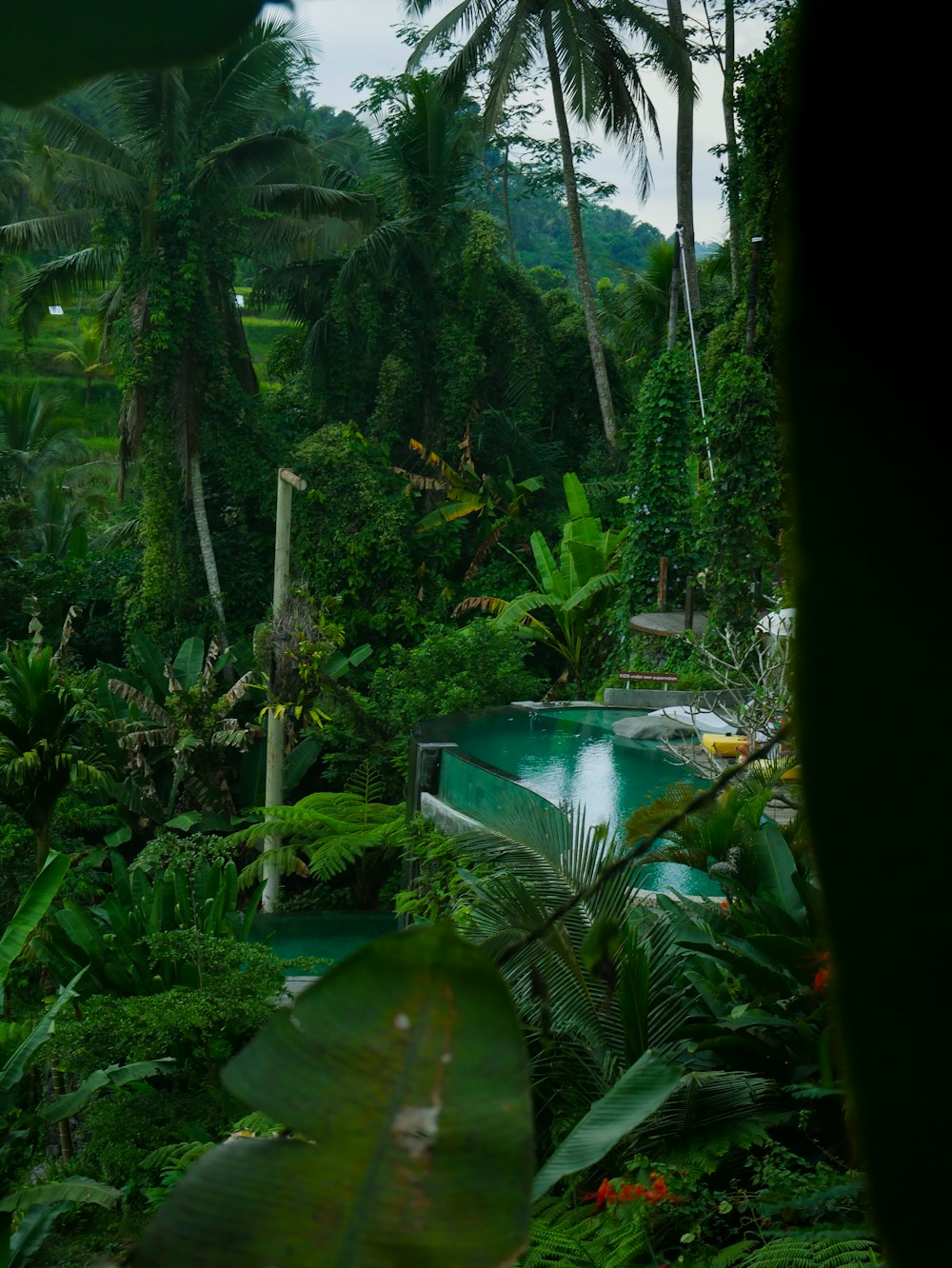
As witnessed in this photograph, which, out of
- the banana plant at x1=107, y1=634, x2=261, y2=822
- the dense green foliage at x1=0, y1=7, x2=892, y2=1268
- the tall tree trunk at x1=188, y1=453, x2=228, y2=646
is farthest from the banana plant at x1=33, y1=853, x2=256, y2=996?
the tall tree trunk at x1=188, y1=453, x2=228, y2=646

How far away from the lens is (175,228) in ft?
41.0

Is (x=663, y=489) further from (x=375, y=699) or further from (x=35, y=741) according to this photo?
(x=35, y=741)

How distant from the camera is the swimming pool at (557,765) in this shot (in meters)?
5.65

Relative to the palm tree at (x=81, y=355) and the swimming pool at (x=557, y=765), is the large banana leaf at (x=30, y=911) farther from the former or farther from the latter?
the palm tree at (x=81, y=355)

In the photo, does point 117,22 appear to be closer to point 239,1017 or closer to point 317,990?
point 317,990

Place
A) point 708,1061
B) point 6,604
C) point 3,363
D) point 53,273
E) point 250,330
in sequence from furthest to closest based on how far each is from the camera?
point 250,330 → point 3,363 → point 53,273 → point 6,604 → point 708,1061

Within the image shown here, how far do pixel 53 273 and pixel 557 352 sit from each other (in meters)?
6.39

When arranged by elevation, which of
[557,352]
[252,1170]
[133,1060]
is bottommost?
[133,1060]

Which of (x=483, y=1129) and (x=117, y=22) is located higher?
(x=117, y=22)

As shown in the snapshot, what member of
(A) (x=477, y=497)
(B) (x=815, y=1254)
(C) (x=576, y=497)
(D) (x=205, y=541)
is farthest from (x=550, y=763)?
(D) (x=205, y=541)

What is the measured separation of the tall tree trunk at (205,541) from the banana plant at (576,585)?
11.6 ft

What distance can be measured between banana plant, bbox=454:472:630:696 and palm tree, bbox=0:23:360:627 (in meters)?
3.84

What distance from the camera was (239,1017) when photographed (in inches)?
195

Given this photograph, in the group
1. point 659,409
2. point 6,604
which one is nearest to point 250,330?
point 6,604
